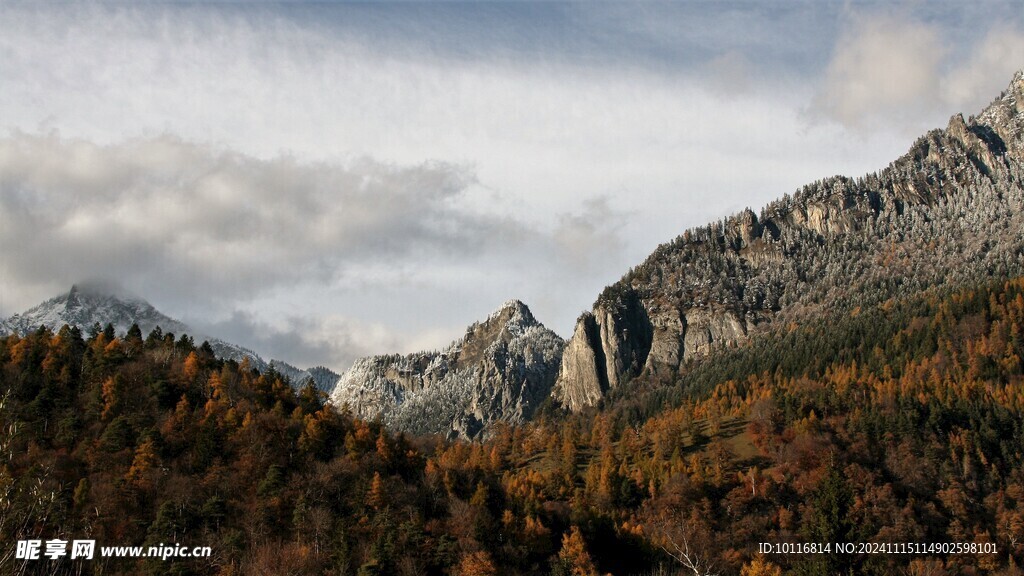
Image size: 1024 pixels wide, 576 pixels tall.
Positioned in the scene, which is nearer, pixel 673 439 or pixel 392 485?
pixel 392 485

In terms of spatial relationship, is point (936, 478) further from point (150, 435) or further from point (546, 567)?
point (150, 435)

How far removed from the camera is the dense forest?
340ft

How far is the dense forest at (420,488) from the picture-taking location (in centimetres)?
10369

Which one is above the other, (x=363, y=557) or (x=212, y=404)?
(x=212, y=404)

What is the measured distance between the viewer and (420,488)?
126875 millimetres

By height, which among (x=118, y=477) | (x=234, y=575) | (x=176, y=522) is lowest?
(x=234, y=575)

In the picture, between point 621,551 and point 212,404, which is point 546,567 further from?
point 212,404

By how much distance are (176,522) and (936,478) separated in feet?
457

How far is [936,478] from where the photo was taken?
5999 inches

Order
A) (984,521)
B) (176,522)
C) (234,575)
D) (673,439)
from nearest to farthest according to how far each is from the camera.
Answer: (234,575) → (176,522) → (984,521) → (673,439)

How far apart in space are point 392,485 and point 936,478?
355ft

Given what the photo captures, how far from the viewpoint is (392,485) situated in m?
124

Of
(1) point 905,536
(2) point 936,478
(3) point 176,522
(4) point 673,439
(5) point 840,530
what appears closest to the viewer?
(3) point 176,522

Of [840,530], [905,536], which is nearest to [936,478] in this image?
[905,536]
